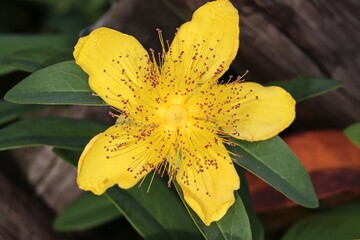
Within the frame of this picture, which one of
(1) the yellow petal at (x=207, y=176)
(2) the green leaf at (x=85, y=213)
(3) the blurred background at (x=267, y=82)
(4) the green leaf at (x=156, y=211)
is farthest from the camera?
(2) the green leaf at (x=85, y=213)

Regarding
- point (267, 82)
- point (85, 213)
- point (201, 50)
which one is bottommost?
point (85, 213)

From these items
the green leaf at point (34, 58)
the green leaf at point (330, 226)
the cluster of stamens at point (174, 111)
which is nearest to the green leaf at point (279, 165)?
the cluster of stamens at point (174, 111)

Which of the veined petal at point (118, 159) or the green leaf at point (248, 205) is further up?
the veined petal at point (118, 159)

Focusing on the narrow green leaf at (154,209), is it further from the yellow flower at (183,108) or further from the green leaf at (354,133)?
the green leaf at (354,133)

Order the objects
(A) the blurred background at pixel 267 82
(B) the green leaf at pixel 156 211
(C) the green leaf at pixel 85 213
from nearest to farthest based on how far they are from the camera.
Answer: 1. (B) the green leaf at pixel 156 211
2. (A) the blurred background at pixel 267 82
3. (C) the green leaf at pixel 85 213

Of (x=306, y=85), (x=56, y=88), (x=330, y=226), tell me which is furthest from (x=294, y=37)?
(x=56, y=88)

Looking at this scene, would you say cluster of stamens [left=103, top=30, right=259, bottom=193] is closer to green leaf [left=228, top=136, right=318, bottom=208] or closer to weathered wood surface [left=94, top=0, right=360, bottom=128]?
green leaf [left=228, top=136, right=318, bottom=208]

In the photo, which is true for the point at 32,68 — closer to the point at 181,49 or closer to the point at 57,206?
the point at 181,49

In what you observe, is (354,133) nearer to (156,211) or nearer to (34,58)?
(156,211)
